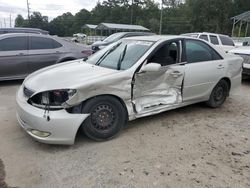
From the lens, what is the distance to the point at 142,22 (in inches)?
2611

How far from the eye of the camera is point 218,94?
221 inches

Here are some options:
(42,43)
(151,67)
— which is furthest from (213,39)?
(151,67)

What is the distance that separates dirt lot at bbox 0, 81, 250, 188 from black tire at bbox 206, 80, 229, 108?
72 centimetres

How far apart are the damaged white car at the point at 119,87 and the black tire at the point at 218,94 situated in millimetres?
20

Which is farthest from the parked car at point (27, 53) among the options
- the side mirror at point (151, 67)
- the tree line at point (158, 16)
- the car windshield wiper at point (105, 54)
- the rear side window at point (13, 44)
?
the tree line at point (158, 16)

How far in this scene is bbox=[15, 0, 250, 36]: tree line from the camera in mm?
46875

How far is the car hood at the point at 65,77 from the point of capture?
3599mm

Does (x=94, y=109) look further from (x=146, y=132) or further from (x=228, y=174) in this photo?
(x=228, y=174)

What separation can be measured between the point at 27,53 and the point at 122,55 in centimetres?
395

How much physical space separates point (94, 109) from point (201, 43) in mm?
2729

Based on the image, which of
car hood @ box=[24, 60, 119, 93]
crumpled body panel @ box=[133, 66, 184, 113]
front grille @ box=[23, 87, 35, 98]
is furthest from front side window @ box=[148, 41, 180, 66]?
front grille @ box=[23, 87, 35, 98]

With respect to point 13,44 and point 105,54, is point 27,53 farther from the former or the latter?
point 105,54

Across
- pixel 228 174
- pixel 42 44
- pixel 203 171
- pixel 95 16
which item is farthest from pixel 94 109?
pixel 95 16

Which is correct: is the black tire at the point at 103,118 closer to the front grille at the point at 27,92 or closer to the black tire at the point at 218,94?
the front grille at the point at 27,92
